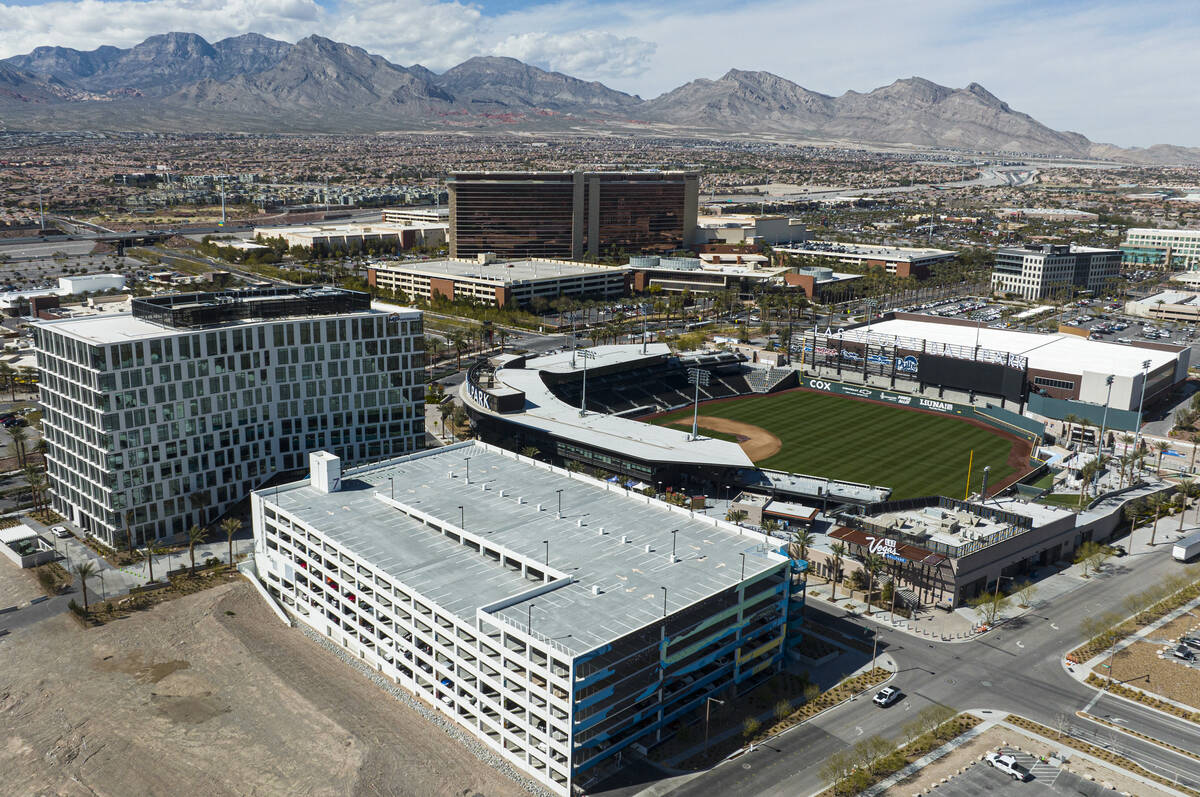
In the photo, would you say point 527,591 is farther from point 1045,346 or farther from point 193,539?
point 1045,346

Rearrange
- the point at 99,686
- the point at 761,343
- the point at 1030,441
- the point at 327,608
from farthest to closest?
the point at 761,343 < the point at 1030,441 < the point at 327,608 < the point at 99,686

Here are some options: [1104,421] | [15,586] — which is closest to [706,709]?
[15,586]

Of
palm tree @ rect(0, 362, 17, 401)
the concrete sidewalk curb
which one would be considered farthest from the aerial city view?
palm tree @ rect(0, 362, 17, 401)

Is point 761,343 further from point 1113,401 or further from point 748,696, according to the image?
point 748,696

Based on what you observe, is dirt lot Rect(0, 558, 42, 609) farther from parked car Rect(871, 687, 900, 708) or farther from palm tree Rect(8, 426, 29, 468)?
parked car Rect(871, 687, 900, 708)

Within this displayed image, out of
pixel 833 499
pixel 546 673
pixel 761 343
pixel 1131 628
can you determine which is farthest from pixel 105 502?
pixel 761 343

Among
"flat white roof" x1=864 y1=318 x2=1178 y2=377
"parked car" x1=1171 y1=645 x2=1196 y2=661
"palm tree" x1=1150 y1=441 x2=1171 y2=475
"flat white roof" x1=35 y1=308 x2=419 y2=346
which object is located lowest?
"parked car" x1=1171 y1=645 x2=1196 y2=661
